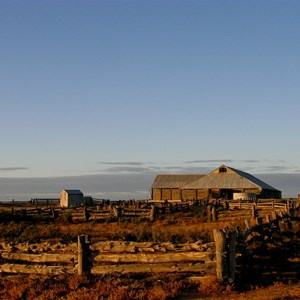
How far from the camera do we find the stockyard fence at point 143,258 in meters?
11.8

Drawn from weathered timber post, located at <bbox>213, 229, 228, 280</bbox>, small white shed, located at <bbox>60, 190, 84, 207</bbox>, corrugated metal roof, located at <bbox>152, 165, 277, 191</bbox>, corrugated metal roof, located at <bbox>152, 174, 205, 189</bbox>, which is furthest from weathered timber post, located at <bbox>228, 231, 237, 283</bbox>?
corrugated metal roof, located at <bbox>152, 174, 205, 189</bbox>

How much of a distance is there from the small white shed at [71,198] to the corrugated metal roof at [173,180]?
10.6 meters

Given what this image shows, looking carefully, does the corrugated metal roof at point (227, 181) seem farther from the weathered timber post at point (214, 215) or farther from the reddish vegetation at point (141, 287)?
the reddish vegetation at point (141, 287)

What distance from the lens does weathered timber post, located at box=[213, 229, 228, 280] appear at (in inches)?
456

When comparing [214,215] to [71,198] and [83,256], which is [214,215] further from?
[71,198]

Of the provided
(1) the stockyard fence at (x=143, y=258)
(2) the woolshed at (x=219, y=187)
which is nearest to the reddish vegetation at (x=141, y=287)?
(1) the stockyard fence at (x=143, y=258)

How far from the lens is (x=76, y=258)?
1313 centimetres

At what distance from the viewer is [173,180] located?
6694 cm

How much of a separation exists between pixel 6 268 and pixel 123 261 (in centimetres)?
351

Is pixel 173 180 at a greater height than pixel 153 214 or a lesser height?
greater

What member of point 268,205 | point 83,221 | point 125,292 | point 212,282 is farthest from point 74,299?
point 268,205

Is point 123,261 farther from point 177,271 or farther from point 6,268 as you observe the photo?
point 6,268

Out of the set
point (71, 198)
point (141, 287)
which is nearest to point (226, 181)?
point (71, 198)

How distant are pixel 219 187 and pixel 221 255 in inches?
1881
